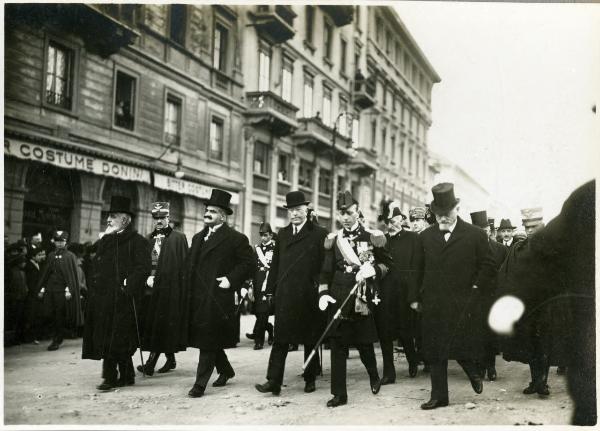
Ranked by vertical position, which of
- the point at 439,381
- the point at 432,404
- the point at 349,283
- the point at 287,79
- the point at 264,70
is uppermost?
the point at 287,79

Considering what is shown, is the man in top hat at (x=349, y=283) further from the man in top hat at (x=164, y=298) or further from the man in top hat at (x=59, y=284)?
the man in top hat at (x=59, y=284)

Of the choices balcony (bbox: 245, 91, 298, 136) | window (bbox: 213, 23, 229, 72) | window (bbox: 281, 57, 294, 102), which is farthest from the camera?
window (bbox: 281, 57, 294, 102)

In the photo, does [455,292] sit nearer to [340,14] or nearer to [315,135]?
[340,14]

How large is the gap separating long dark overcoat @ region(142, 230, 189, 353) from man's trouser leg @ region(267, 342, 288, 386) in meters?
1.74

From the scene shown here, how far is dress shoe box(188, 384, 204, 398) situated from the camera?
6504 mm

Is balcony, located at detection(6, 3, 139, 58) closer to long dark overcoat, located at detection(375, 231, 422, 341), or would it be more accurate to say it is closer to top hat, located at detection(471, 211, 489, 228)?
long dark overcoat, located at detection(375, 231, 422, 341)

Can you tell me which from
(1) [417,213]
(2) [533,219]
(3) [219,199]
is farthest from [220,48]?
(2) [533,219]

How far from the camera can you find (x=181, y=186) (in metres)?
17.8

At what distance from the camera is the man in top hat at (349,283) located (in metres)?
6.18

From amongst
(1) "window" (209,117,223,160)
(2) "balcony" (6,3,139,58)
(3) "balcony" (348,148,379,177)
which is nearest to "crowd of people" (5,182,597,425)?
(2) "balcony" (6,3,139,58)

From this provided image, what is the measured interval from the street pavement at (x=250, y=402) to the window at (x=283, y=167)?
1694cm

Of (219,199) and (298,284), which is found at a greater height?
(219,199)

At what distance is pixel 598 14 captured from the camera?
22.3 ft

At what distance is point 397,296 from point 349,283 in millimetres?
1830
